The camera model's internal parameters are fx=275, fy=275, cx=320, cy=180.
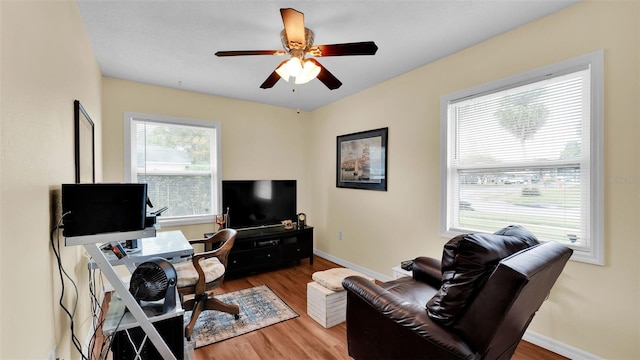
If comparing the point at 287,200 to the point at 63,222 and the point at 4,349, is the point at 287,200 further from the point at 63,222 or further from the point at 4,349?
the point at 4,349

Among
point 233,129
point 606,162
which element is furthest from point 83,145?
point 606,162

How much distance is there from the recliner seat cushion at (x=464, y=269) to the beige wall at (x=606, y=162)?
42.2 inches


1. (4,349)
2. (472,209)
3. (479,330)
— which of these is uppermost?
(472,209)

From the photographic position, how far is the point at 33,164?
1.16 metres

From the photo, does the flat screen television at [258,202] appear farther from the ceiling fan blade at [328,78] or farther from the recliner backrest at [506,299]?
the recliner backrest at [506,299]

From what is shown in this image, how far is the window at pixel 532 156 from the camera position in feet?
6.36

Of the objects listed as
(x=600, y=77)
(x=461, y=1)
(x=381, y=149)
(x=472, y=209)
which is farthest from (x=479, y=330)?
(x=381, y=149)

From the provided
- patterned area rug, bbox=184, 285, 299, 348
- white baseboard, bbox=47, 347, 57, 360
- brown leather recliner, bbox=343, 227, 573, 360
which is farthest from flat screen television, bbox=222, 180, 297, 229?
brown leather recliner, bbox=343, 227, 573, 360

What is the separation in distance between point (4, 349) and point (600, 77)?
3.33 m

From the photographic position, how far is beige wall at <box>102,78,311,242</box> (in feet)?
10.8

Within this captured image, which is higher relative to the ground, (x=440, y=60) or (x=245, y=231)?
(x=440, y=60)

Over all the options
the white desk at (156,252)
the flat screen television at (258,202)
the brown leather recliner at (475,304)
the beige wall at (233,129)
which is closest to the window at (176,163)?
the beige wall at (233,129)

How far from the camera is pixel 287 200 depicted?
170 inches

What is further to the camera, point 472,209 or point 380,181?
point 380,181
